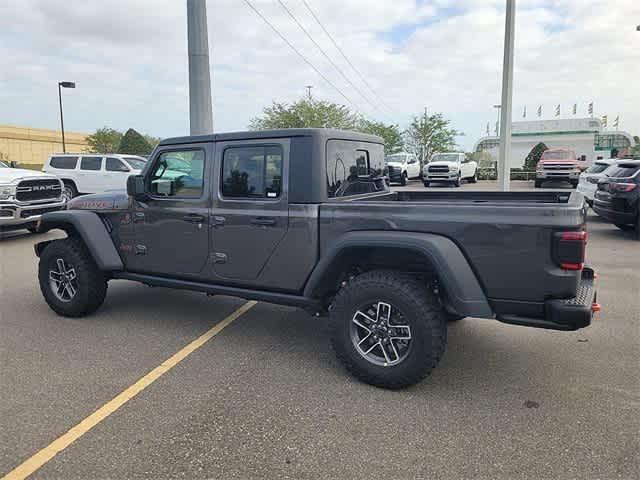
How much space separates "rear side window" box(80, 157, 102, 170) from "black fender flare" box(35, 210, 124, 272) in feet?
43.0

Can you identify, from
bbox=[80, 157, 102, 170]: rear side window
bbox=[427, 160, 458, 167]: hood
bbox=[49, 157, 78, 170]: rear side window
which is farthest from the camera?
bbox=[427, 160, 458, 167]: hood

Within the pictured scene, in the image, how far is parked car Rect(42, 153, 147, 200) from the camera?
16.7 metres

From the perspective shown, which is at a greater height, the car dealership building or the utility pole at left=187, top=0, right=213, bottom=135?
the car dealership building

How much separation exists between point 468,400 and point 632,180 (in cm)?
863

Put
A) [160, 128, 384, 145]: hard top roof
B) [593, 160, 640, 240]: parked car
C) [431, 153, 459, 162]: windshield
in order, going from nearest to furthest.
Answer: [160, 128, 384, 145]: hard top roof
[593, 160, 640, 240]: parked car
[431, 153, 459, 162]: windshield

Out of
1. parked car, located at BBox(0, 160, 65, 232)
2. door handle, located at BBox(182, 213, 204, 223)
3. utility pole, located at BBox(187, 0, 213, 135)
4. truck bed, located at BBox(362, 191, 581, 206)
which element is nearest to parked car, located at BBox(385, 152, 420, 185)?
utility pole, located at BBox(187, 0, 213, 135)

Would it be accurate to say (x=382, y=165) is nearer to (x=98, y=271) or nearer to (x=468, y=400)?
(x=468, y=400)

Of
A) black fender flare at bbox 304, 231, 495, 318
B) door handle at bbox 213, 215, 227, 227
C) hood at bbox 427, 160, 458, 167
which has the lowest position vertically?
→ black fender flare at bbox 304, 231, 495, 318

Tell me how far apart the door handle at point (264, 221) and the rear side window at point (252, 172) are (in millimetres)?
192

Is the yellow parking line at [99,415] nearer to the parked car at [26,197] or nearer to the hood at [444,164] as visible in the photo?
the parked car at [26,197]

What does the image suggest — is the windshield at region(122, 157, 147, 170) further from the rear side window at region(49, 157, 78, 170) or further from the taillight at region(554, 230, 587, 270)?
the taillight at region(554, 230, 587, 270)

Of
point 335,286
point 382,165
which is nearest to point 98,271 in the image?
point 335,286

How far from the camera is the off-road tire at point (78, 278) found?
4.88 m

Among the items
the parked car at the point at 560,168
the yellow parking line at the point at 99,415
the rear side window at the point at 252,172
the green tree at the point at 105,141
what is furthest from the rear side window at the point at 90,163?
the green tree at the point at 105,141
